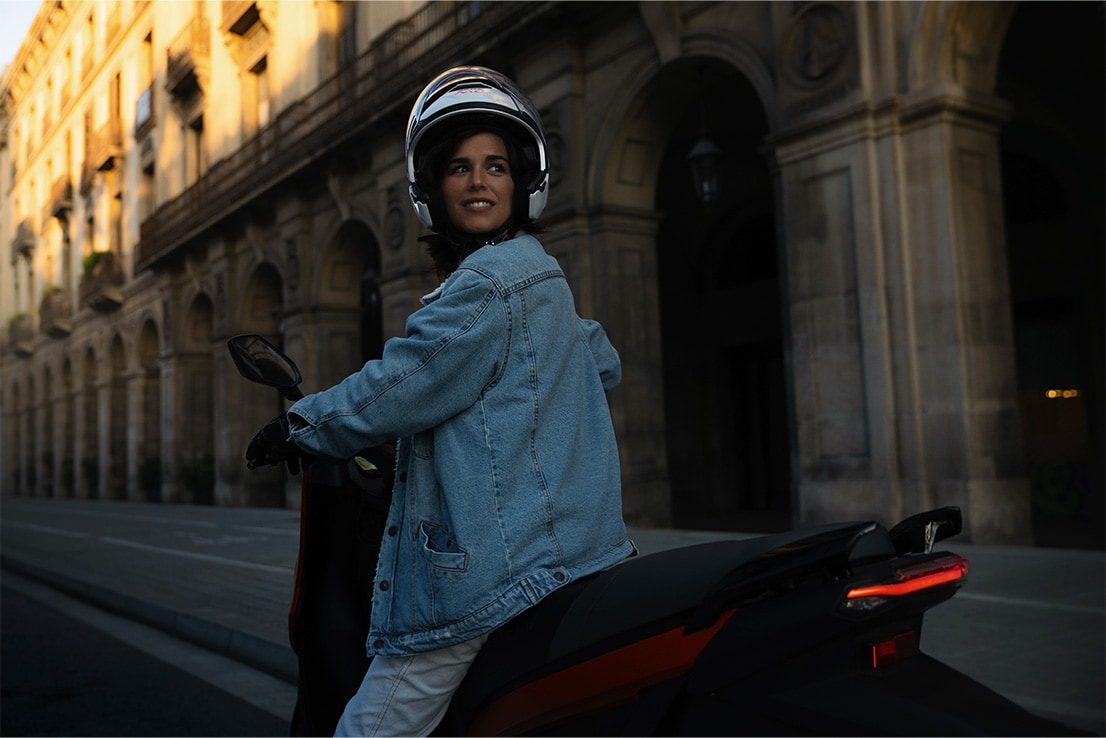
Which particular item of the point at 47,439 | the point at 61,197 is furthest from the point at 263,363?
the point at 47,439

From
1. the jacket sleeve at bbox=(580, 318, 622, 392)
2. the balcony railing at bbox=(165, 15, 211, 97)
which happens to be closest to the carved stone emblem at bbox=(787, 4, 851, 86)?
the jacket sleeve at bbox=(580, 318, 622, 392)

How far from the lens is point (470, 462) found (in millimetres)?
1619

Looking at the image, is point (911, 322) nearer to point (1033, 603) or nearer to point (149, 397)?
point (1033, 603)

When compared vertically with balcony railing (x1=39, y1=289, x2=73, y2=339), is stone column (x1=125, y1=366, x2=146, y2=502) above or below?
below

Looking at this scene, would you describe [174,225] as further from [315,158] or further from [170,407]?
[315,158]

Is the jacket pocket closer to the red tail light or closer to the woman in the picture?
the woman

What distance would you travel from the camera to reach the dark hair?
6.14 feet

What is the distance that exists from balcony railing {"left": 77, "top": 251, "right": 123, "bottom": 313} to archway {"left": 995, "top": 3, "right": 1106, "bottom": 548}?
79.2 ft

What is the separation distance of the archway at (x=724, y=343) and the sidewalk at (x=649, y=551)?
607 centimetres

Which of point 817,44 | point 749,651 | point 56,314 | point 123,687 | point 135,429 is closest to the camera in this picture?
point 749,651

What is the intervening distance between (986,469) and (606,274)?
496cm

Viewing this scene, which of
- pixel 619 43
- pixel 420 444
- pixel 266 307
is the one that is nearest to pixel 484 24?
pixel 619 43

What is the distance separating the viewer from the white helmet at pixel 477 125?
5.99ft

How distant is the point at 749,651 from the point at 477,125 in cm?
108
